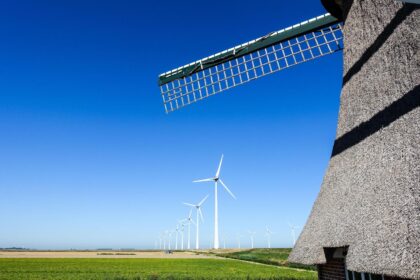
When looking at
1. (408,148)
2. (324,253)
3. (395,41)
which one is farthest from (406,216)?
(395,41)

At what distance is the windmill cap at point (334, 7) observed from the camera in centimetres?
1336

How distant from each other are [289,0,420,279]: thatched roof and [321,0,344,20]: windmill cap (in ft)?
4.99

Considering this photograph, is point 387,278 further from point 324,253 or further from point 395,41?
point 395,41

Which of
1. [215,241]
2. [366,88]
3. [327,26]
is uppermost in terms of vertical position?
[327,26]

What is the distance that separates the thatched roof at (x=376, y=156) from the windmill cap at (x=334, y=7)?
59.8 inches

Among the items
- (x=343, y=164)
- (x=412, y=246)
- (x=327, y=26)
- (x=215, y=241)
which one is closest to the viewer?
(x=412, y=246)

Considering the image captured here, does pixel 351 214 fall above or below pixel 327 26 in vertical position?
below

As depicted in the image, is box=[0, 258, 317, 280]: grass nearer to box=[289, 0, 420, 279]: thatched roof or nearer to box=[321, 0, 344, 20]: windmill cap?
box=[289, 0, 420, 279]: thatched roof

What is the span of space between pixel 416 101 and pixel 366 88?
8.85ft

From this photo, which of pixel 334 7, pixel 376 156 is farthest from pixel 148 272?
pixel 376 156

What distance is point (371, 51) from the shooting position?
9.94 m

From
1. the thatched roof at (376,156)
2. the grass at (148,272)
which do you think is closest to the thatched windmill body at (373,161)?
the thatched roof at (376,156)

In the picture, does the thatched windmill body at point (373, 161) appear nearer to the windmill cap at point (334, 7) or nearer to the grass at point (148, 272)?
the windmill cap at point (334, 7)

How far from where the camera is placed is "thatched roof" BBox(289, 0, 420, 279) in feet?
21.5
